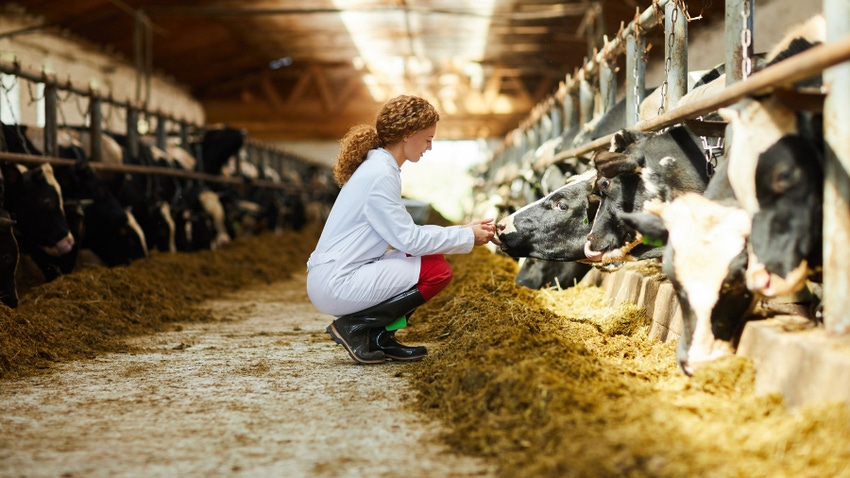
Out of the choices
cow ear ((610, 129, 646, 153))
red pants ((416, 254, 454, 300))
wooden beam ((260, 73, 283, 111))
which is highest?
wooden beam ((260, 73, 283, 111))

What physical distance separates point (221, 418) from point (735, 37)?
255cm

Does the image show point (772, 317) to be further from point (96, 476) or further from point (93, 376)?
point (93, 376)

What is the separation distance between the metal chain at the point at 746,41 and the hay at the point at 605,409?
1196 mm

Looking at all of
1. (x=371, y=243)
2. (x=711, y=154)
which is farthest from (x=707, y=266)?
(x=371, y=243)

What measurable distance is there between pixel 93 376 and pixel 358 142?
1.61m

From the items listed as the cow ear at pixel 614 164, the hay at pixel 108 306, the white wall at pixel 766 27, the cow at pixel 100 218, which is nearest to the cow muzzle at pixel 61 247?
the hay at pixel 108 306

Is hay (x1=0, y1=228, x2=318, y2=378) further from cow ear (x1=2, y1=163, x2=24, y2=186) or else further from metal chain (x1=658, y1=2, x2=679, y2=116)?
metal chain (x1=658, y1=2, x2=679, y2=116)

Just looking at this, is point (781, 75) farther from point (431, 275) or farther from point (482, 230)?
point (431, 275)

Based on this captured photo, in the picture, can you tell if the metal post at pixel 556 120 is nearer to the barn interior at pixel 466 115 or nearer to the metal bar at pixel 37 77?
the barn interior at pixel 466 115

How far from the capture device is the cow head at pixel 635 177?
3684 millimetres

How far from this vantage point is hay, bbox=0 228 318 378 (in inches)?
164

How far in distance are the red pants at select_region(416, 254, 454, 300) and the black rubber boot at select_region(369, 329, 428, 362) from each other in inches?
10.3

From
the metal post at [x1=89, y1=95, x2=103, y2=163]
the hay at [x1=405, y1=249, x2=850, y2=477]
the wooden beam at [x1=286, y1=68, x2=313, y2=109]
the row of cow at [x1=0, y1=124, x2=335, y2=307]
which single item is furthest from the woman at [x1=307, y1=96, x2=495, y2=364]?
the wooden beam at [x1=286, y1=68, x2=313, y2=109]

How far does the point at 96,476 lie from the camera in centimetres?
226
